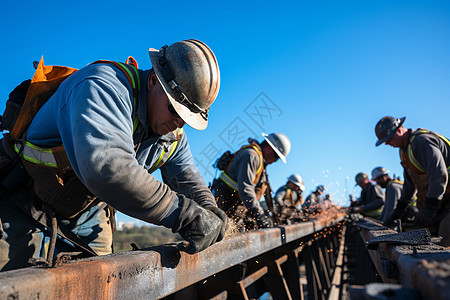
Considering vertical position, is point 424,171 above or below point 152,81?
below

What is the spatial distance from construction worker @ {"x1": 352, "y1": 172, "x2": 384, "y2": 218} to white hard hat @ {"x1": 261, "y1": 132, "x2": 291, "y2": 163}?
637 centimetres

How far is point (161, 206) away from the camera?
1382mm

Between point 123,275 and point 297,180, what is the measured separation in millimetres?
11732

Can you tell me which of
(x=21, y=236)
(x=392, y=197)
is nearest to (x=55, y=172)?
(x=21, y=236)

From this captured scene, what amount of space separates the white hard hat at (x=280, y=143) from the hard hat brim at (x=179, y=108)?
397 cm

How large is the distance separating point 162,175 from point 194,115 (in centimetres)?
76

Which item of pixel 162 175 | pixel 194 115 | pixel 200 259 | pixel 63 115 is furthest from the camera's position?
pixel 162 175

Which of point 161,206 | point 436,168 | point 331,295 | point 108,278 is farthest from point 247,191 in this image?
point 108,278

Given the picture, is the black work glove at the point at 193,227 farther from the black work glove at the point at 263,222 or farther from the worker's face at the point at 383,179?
the worker's face at the point at 383,179

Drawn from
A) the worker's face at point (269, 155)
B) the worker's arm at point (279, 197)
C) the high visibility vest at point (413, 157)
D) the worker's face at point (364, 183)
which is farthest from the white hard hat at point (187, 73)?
the worker's face at point (364, 183)

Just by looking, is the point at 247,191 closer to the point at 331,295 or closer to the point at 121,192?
the point at 331,295

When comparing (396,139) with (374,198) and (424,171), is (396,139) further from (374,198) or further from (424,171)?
(374,198)

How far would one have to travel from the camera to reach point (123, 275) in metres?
1.13

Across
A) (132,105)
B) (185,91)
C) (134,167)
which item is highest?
(185,91)
